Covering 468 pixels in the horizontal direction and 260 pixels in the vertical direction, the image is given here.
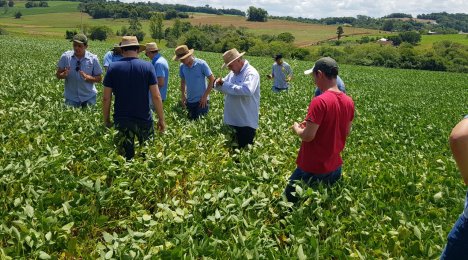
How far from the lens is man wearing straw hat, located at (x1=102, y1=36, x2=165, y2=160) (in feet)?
16.4

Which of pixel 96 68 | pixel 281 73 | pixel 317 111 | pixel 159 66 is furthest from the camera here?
pixel 281 73

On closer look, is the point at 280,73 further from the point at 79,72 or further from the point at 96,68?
the point at 79,72

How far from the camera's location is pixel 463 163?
2062 millimetres

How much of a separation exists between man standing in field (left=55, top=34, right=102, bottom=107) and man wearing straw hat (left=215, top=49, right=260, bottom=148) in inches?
96.1

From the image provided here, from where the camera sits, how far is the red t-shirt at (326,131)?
3670 mm

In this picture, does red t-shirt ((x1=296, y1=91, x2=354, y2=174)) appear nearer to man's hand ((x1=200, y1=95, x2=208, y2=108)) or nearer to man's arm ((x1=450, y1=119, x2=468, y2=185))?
man's arm ((x1=450, y1=119, x2=468, y2=185))

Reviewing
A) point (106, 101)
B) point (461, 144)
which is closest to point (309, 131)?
point (461, 144)

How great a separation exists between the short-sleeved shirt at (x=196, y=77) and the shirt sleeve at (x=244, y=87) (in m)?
1.84

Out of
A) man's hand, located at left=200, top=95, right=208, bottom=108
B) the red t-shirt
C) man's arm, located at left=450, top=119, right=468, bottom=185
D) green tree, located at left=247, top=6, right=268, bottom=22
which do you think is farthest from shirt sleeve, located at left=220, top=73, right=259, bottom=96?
green tree, located at left=247, top=6, right=268, bottom=22

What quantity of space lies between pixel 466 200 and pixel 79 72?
607 centimetres

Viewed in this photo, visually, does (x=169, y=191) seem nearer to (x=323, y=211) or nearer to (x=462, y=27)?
(x=323, y=211)

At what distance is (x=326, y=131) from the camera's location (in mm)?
3811

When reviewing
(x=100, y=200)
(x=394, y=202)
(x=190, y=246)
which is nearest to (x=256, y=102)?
(x=394, y=202)

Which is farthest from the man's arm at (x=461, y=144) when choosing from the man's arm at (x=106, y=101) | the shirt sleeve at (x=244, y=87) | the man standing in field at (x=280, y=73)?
the man standing in field at (x=280, y=73)
